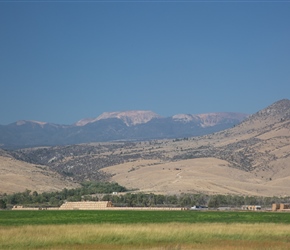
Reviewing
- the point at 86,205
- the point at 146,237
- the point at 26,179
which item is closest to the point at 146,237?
the point at 146,237

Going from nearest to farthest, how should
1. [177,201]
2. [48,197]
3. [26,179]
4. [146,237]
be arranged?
[146,237] → [177,201] → [48,197] → [26,179]

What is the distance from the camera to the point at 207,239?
59.2 meters

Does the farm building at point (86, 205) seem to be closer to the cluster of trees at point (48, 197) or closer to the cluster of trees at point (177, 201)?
the cluster of trees at point (177, 201)

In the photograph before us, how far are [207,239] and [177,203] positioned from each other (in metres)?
78.0

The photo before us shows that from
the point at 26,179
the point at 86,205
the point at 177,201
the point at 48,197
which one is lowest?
the point at 177,201

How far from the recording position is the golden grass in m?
53.4

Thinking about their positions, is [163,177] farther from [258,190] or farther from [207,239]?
[207,239]

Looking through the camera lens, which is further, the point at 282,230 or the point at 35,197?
the point at 35,197

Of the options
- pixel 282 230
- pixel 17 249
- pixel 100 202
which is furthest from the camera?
pixel 100 202

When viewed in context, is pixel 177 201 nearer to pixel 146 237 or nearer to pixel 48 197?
pixel 48 197

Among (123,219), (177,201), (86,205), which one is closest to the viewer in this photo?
(123,219)

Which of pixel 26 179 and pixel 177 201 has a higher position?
pixel 26 179

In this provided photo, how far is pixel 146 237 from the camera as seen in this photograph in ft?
192

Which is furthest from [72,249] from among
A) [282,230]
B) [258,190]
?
[258,190]
